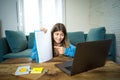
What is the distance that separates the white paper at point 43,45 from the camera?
0.92 meters

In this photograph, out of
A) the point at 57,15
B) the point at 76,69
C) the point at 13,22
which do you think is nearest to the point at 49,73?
the point at 76,69

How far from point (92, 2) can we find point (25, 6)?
187 centimetres

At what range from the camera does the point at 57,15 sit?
3.48m

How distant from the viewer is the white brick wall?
2.22 metres

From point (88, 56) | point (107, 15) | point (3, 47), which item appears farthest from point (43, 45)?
point (107, 15)

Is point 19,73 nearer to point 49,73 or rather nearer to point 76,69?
point 49,73

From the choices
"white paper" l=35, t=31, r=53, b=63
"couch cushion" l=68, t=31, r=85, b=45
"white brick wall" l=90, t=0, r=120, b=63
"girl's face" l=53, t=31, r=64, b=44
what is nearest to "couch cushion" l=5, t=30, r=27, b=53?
"couch cushion" l=68, t=31, r=85, b=45

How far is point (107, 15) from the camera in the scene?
8.34ft

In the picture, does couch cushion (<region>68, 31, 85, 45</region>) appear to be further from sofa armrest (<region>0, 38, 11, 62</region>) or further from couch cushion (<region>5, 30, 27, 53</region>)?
sofa armrest (<region>0, 38, 11, 62</region>)

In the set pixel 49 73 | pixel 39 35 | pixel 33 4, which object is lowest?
pixel 49 73

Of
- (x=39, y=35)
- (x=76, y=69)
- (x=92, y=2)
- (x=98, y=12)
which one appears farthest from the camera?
(x=92, y=2)

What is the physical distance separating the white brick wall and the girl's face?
125cm

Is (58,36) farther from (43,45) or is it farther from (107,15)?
(107,15)

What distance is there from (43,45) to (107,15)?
2.02 meters
